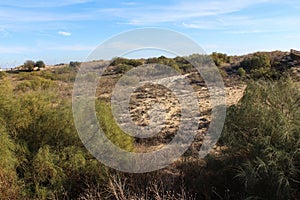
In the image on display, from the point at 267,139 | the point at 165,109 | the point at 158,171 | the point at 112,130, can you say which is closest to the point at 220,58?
the point at 165,109

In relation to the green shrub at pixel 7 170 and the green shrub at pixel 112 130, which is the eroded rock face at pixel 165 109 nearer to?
the green shrub at pixel 112 130

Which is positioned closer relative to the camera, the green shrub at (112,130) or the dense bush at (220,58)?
the green shrub at (112,130)

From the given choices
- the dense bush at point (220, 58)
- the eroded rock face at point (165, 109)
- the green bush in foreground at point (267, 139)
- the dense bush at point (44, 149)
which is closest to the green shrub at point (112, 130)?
the dense bush at point (44, 149)

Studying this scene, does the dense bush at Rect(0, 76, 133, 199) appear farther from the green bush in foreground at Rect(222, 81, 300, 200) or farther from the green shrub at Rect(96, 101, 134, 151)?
the green bush in foreground at Rect(222, 81, 300, 200)

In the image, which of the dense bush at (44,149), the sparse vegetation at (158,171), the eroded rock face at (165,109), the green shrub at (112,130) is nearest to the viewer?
the sparse vegetation at (158,171)

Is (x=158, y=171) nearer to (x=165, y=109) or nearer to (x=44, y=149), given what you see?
(x=44, y=149)

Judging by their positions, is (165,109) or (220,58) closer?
(165,109)

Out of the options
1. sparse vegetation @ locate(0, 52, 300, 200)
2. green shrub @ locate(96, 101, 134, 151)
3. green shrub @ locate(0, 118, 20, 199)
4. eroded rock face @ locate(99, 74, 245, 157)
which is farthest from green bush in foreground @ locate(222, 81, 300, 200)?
green shrub @ locate(0, 118, 20, 199)

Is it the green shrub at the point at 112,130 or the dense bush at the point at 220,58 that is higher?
the dense bush at the point at 220,58

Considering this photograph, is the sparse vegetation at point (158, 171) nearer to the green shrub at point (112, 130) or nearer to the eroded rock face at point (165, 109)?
the green shrub at point (112, 130)

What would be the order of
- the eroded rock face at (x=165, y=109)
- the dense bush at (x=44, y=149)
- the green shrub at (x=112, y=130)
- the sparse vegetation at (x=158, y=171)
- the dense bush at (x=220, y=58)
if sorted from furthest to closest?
the dense bush at (x=220, y=58) < the eroded rock face at (x=165, y=109) < the green shrub at (x=112, y=130) < the dense bush at (x=44, y=149) < the sparse vegetation at (x=158, y=171)

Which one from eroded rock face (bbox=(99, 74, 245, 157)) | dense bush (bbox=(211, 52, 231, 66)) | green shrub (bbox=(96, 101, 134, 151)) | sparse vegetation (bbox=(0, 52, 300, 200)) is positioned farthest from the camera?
dense bush (bbox=(211, 52, 231, 66))

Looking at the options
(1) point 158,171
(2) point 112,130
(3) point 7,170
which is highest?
(2) point 112,130

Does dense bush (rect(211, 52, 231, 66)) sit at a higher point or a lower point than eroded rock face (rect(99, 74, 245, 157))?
higher
